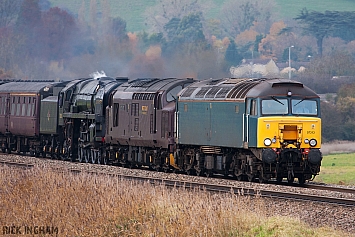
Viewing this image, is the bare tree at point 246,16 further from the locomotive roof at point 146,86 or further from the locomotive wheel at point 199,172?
the locomotive wheel at point 199,172

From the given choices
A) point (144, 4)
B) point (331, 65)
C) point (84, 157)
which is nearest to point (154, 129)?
point (84, 157)

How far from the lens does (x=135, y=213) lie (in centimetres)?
1766

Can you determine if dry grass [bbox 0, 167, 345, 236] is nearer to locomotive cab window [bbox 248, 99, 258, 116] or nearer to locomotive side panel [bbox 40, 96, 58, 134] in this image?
locomotive cab window [bbox 248, 99, 258, 116]

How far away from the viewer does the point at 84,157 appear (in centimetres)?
3791

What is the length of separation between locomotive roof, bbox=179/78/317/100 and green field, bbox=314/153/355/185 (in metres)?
12.2

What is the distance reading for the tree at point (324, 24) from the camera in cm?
14875

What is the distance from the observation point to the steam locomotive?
84.1ft

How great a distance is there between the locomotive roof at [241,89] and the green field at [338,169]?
1223 cm

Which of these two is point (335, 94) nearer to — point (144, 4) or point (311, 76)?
point (311, 76)

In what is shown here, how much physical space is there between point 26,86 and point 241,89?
19.2 m

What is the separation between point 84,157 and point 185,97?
9.74 metres

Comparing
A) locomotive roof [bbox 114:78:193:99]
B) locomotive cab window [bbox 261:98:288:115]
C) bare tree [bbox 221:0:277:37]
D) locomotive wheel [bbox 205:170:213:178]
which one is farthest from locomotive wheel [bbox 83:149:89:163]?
bare tree [bbox 221:0:277:37]

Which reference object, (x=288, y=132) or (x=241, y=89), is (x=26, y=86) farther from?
(x=288, y=132)

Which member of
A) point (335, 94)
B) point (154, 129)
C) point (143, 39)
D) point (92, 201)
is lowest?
point (92, 201)
